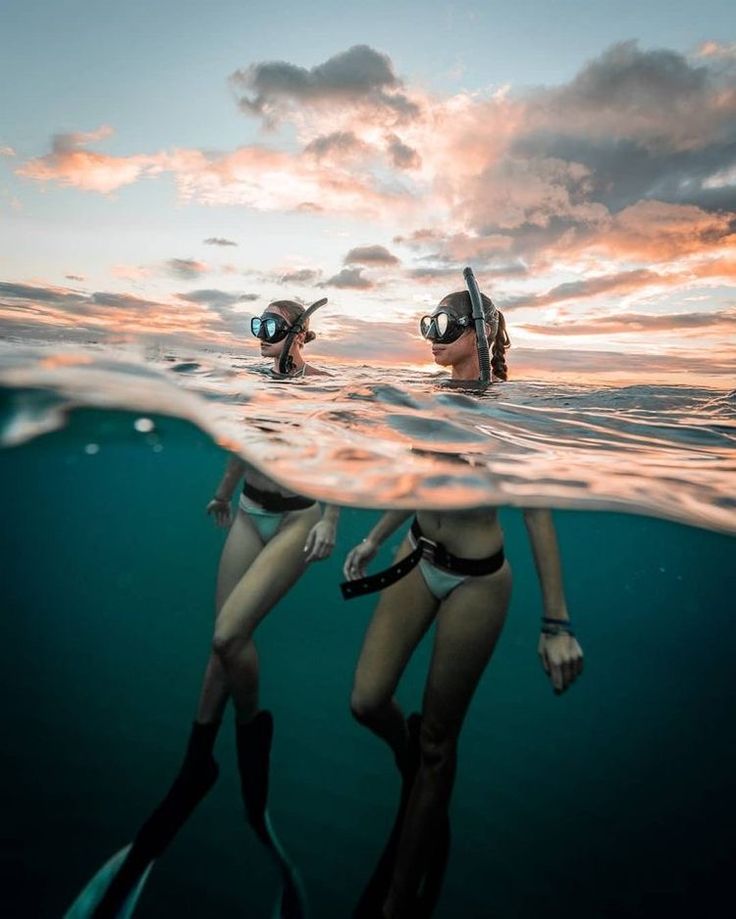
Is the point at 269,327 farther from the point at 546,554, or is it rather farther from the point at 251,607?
the point at 546,554

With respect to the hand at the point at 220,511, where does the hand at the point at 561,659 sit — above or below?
above

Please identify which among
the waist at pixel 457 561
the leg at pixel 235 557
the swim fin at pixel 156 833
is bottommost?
the swim fin at pixel 156 833

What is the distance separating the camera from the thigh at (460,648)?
322 cm

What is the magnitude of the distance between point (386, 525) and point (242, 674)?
5.96 ft

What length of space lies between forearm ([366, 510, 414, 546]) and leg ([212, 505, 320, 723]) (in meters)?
0.99

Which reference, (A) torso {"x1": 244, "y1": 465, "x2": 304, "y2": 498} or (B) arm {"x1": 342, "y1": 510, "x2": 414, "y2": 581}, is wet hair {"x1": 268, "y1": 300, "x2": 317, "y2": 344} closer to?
(A) torso {"x1": 244, "y1": 465, "x2": 304, "y2": 498}

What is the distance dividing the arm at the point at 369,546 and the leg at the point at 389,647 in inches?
10.0

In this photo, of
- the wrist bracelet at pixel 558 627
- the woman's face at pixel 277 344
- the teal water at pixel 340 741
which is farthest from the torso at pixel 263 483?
the teal water at pixel 340 741

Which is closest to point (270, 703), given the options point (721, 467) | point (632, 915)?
point (632, 915)

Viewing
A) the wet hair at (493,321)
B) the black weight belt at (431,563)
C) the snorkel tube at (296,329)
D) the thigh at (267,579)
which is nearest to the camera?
the black weight belt at (431,563)

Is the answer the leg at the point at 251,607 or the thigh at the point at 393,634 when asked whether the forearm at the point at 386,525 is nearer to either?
the thigh at the point at 393,634

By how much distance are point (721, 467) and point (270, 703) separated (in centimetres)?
2671

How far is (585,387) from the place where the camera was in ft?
36.3

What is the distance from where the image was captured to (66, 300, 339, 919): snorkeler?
4.06 metres
